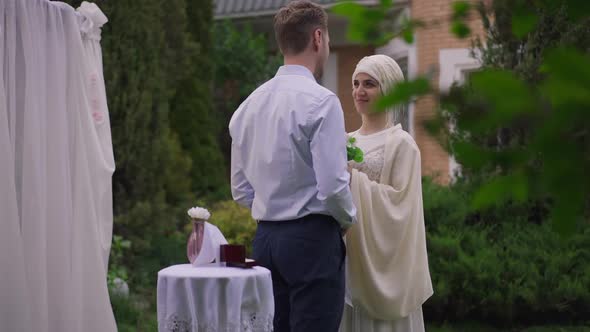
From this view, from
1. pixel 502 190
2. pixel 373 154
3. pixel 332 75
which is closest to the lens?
pixel 502 190

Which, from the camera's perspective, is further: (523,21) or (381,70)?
(381,70)

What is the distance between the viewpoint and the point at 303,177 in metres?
3.77

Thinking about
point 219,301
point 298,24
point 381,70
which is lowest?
point 219,301

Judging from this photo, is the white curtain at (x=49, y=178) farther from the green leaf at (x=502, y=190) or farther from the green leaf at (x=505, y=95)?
the green leaf at (x=505, y=95)

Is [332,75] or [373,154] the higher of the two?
[332,75]

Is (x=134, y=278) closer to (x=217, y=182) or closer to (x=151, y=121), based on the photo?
(x=151, y=121)

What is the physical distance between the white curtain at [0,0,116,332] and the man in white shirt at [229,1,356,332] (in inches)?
52.6

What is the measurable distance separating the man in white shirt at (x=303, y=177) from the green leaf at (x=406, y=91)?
2748mm

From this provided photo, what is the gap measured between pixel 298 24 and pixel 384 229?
1290 mm

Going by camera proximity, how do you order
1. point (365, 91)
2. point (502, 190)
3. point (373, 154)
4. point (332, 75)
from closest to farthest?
point (502, 190), point (365, 91), point (373, 154), point (332, 75)

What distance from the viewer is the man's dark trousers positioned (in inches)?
147

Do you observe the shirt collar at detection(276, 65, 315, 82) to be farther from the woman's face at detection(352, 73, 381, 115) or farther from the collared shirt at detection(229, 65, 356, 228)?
the woman's face at detection(352, 73, 381, 115)

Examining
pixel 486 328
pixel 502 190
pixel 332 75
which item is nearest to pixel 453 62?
pixel 332 75

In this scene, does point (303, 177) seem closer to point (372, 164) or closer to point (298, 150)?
point (298, 150)
